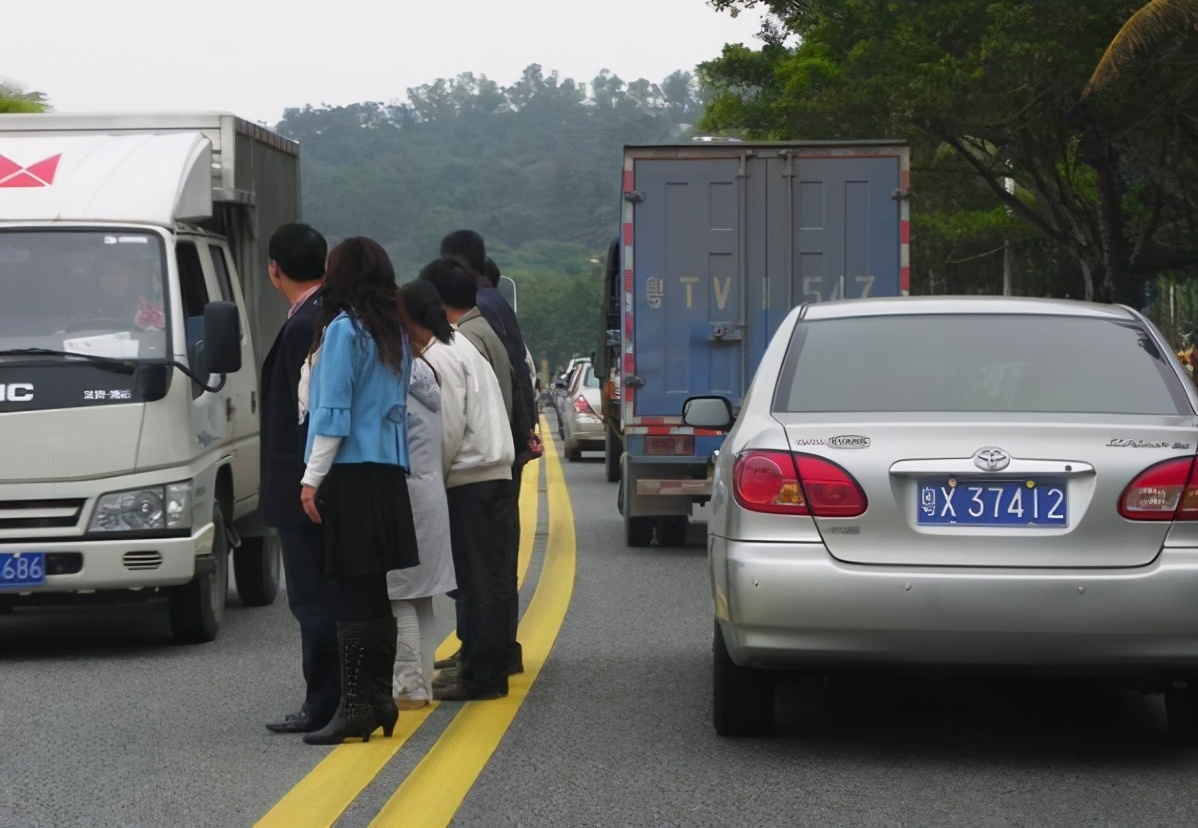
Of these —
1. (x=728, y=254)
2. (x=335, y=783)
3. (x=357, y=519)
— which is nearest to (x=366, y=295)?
(x=357, y=519)

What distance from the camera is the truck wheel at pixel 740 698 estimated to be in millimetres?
6453

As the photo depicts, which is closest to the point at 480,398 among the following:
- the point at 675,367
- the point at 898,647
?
the point at 898,647

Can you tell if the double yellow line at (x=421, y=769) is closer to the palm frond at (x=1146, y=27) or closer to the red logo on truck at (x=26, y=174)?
the red logo on truck at (x=26, y=174)

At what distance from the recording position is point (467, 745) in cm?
650

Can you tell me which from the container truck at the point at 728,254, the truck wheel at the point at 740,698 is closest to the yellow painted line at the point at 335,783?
the truck wheel at the point at 740,698

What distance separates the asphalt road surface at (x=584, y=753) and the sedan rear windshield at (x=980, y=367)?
114 cm

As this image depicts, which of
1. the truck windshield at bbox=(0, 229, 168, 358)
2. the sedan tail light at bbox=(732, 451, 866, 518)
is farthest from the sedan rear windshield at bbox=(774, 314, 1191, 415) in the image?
the truck windshield at bbox=(0, 229, 168, 358)

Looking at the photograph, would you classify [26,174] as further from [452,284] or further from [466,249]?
[452,284]

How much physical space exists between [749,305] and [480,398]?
22.3 ft

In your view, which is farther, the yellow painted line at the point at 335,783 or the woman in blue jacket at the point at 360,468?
the woman in blue jacket at the point at 360,468

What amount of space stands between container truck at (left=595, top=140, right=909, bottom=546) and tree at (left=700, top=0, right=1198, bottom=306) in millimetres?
16124

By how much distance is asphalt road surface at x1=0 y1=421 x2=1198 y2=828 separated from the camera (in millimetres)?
5523

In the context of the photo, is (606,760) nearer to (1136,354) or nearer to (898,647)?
(898,647)

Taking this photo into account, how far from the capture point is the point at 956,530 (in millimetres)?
5863
